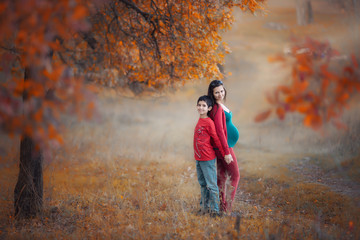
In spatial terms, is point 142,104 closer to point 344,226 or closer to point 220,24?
point 220,24

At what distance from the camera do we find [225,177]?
454 cm

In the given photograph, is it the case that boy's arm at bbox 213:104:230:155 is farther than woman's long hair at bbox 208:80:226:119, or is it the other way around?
woman's long hair at bbox 208:80:226:119

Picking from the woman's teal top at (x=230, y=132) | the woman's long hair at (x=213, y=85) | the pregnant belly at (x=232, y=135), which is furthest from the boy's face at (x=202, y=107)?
the pregnant belly at (x=232, y=135)

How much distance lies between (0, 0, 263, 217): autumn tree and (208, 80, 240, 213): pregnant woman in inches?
34.7

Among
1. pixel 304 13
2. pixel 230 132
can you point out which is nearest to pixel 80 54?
pixel 230 132

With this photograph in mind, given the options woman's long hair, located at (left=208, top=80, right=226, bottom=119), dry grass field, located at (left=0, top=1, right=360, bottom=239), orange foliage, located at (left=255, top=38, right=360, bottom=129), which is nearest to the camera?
orange foliage, located at (left=255, top=38, right=360, bottom=129)

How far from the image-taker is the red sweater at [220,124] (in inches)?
160

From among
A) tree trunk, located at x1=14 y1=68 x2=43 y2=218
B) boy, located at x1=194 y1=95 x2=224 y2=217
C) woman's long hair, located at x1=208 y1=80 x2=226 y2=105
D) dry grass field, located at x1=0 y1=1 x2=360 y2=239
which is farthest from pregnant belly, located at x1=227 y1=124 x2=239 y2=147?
tree trunk, located at x1=14 y1=68 x2=43 y2=218

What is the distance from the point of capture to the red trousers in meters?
4.31

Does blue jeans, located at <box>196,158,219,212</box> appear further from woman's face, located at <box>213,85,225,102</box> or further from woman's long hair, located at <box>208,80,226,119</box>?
woman's face, located at <box>213,85,225,102</box>

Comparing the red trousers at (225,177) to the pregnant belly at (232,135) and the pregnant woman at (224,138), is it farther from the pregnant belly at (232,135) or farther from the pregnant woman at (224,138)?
the pregnant belly at (232,135)

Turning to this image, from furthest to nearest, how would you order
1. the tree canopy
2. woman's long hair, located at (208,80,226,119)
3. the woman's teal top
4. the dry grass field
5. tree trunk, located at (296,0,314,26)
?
1. tree trunk, located at (296,0,314,26)
2. the woman's teal top
3. woman's long hair, located at (208,80,226,119)
4. the dry grass field
5. the tree canopy

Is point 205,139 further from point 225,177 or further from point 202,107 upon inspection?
point 225,177

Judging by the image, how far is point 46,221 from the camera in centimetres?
427
